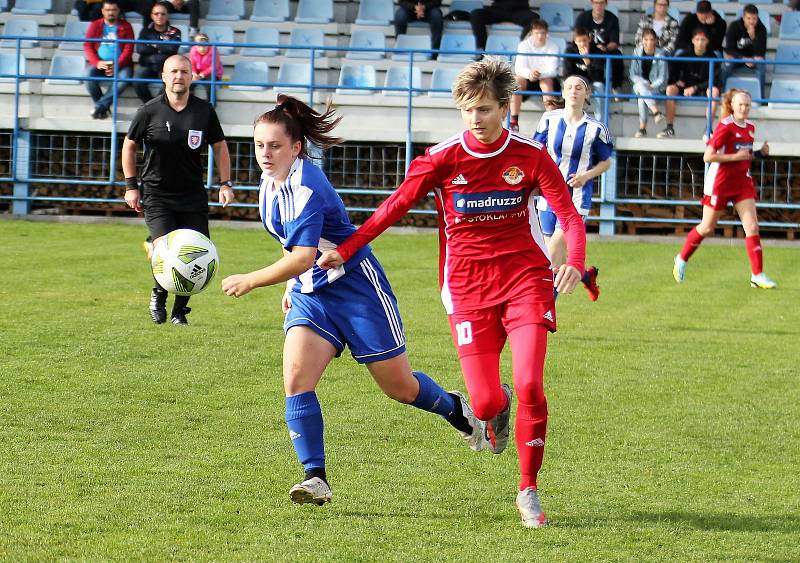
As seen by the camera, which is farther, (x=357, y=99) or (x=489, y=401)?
(x=357, y=99)

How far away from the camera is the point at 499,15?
20797 millimetres

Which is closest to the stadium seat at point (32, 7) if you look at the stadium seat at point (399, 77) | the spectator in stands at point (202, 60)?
the spectator in stands at point (202, 60)

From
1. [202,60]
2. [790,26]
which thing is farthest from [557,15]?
[202,60]

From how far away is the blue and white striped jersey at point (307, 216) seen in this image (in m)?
5.08

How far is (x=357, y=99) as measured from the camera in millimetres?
19906

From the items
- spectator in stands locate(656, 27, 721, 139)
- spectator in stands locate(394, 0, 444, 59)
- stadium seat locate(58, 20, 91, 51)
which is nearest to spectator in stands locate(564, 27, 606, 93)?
spectator in stands locate(656, 27, 721, 139)

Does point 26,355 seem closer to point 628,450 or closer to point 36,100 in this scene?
point 628,450

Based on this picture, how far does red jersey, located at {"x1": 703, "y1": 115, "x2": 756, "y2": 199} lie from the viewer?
1332cm

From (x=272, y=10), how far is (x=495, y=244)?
17536 millimetres

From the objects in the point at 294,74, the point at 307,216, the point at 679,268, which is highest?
the point at 294,74

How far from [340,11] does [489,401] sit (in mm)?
17994

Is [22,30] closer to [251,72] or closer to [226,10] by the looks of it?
[226,10]

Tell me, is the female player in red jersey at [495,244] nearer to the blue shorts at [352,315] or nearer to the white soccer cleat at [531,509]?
the white soccer cleat at [531,509]

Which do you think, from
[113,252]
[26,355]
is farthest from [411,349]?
[113,252]
